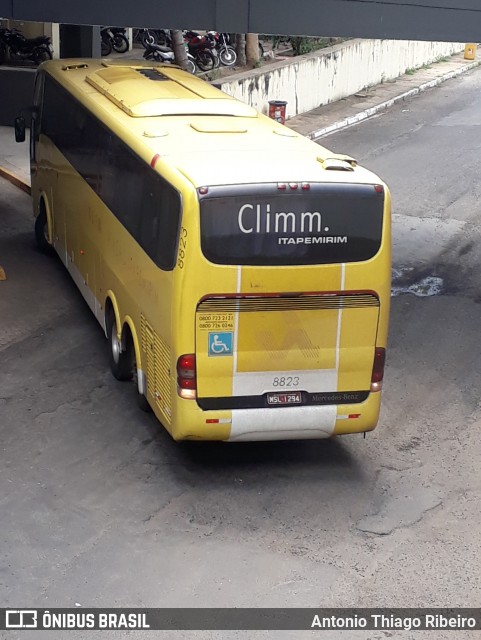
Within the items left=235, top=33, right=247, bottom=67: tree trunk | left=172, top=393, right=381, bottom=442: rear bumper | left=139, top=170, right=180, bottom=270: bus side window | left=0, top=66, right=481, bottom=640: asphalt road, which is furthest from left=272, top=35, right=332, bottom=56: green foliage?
left=172, top=393, right=381, bottom=442: rear bumper

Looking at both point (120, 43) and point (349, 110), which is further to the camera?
point (120, 43)

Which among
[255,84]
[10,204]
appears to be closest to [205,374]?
[10,204]

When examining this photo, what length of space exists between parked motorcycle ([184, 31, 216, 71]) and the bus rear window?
1958 cm

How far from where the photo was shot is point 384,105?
91.1 feet

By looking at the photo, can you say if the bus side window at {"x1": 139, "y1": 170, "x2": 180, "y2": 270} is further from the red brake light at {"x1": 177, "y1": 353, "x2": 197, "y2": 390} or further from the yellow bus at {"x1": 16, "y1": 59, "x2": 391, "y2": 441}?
the red brake light at {"x1": 177, "y1": 353, "x2": 197, "y2": 390}

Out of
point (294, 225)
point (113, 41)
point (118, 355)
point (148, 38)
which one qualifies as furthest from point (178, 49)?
point (294, 225)

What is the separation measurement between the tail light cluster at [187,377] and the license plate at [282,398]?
688 millimetres

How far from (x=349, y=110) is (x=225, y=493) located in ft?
62.3

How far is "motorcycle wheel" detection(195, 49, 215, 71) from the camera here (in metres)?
27.5

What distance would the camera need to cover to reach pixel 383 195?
8906 millimetres

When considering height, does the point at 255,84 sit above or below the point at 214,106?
below

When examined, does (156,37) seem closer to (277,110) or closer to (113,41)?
(113,41)

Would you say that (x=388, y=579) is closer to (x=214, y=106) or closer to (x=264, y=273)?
(x=264, y=273)

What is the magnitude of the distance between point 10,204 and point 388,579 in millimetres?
11872
